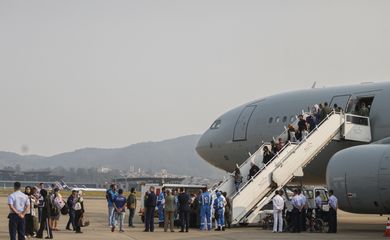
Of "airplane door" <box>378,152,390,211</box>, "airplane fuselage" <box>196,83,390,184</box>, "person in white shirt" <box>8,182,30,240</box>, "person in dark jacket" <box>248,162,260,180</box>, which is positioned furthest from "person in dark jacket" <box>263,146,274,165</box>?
"person in white shirt" <box>8,182,30,240</box>

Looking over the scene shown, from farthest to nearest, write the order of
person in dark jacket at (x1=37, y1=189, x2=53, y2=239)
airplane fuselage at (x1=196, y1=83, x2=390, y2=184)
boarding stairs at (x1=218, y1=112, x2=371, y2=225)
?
airplane fuselage at (x1=196, y1=83, x2=390, y2=184), boarding stairs at (x1=218, y1=112, x2=371, y2=225), person in dark jacket at (x1=37, y1=189, x2=53, y2=239)

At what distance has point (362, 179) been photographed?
22094 millimetres

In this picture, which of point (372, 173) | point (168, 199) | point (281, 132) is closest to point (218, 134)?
point (281, 132)

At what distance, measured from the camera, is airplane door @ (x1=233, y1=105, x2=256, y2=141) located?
3225 centimetres

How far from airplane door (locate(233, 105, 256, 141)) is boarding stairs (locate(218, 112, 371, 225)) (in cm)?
540

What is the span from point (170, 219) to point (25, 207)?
8.04 meters

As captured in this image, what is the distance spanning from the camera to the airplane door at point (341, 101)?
2764 cm

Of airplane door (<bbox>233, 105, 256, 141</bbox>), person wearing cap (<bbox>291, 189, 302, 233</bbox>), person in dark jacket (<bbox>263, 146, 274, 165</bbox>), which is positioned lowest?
person wearing cap (<bbox>291, 189, 302, 233</bbox>)

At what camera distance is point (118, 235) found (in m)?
21.4

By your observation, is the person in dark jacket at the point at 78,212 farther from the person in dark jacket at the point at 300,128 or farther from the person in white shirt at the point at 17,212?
the person in dark jacket at the point at 300,128

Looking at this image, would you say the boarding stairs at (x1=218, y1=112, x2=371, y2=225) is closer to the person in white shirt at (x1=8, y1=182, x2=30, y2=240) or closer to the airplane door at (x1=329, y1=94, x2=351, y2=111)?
the airplane door at (x1=329, y1=94, x2=351, y2=111)

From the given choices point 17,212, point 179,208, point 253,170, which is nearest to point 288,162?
point 253,170

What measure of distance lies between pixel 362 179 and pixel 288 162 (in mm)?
3606

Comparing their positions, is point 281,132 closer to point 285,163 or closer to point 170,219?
point 285,163
